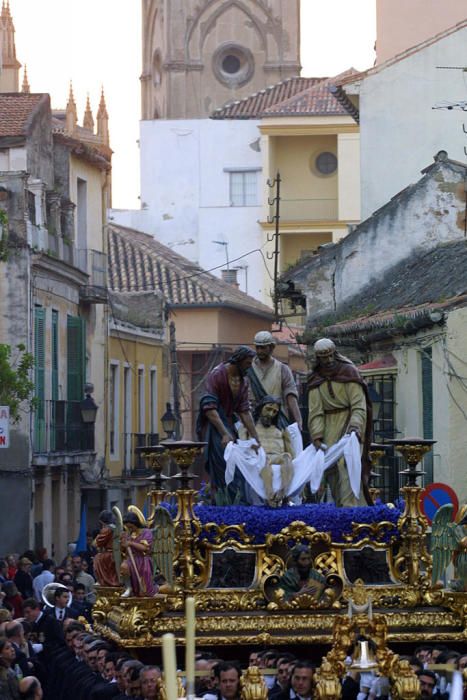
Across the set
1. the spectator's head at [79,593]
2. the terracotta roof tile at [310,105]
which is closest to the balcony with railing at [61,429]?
the spectator's head at [79,593]

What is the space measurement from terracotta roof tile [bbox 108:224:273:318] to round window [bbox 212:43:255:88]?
31310 mm

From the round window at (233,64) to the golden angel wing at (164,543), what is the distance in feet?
241

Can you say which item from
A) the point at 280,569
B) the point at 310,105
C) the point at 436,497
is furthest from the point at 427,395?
the point at 310,105

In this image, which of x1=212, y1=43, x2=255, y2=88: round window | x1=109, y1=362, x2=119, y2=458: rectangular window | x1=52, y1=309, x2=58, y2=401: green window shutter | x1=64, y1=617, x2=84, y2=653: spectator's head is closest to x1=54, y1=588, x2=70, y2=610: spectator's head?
x1=64, y1=617, x2=84, y2=653: spectator's head

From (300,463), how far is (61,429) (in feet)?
69.6

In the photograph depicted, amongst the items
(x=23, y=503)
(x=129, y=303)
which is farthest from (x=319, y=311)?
(x=129, y=303)

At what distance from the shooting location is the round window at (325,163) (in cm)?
6384

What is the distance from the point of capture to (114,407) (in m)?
44.3

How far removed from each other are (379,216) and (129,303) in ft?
58.4

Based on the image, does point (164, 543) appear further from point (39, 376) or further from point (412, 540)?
point (39, 376)

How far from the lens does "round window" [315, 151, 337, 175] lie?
63844 millimetres

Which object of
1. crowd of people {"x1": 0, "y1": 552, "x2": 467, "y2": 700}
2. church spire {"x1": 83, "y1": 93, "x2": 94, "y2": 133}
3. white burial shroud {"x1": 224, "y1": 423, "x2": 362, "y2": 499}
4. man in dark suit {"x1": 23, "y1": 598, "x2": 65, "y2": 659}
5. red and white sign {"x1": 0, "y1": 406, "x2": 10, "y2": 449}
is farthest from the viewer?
church spire {"x1": 83, "y1": 93, "x2": 94, "y2": 133}

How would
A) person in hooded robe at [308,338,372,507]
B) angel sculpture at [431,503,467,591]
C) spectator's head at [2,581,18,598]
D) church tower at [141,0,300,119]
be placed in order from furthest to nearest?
church tower at [141,0,300,119], spectator's head at [2,581,18,598], person in hooded robe at [308,338,372,507], angel sculpture at [431,503,467,591]

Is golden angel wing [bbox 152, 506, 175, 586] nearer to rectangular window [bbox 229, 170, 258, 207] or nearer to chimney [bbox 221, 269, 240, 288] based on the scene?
chimney [bbox 221, 269, 240, 288]
